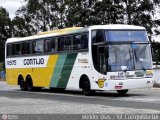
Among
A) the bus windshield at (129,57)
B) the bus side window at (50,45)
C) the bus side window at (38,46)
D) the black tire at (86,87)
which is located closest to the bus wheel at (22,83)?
the bus side window at (38,46)

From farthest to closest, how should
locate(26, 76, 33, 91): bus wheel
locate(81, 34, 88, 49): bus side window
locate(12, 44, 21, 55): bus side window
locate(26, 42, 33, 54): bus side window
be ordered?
locate(12, 44, 21, 55): bus side window → locate(26, 76, 33, 91): bus wheel → locate(26, 42, 33, 54): bus side window → locate(81, 34, 88, 49): bus side window

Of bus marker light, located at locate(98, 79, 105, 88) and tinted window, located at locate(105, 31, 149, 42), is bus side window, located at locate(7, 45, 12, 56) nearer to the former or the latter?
bus marker light, located at locate(98, 79, 105, 88)

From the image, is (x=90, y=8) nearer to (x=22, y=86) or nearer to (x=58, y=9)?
(x=58, y=9)

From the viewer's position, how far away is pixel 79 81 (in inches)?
966

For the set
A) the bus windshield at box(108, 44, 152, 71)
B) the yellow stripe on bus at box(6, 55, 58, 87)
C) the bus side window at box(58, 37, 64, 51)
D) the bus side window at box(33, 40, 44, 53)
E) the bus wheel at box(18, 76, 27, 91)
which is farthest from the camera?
the bus wheel at box(18, 76, 27, 91)

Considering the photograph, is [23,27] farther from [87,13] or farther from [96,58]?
[96,58]

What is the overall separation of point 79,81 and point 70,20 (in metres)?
33.4

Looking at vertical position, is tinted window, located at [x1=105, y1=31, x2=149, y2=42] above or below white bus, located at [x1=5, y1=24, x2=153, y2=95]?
above

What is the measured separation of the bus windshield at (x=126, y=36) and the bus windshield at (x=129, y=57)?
320 mm

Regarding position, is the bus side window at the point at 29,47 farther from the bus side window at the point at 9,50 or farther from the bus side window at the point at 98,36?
the bus side window at the point at 98,36

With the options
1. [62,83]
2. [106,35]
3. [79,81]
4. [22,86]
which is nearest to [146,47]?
[106,35]

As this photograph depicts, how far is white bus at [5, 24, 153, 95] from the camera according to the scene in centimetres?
2223

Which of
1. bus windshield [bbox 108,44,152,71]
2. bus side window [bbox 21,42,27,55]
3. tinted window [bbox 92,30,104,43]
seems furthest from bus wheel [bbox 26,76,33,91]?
bus windshield [bbox 108,44,152,71]

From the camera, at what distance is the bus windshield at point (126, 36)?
2261 centimetres
